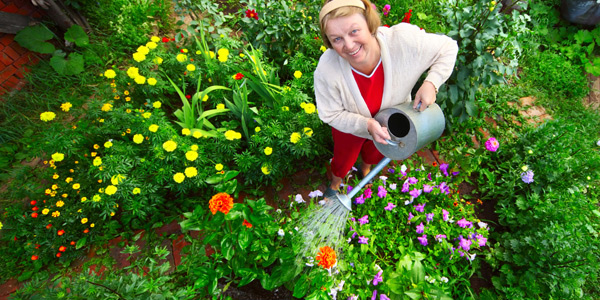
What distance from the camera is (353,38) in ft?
3.79

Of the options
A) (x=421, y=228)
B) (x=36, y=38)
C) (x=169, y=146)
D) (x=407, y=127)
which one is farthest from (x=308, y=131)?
(x=36, y=38)

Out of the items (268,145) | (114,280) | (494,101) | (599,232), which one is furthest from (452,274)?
(114,280)

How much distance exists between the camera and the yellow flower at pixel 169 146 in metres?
1.67

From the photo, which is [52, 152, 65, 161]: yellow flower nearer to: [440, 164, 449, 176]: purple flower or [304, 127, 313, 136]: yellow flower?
[304, 127, 313, 136]: yellow flower

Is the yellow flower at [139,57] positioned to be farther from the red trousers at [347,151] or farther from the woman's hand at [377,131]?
the woman's hand at [377,131]

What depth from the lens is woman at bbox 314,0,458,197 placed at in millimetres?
1189

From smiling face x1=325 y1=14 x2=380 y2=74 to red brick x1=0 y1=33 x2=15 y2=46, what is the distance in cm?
333

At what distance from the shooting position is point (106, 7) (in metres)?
3.09

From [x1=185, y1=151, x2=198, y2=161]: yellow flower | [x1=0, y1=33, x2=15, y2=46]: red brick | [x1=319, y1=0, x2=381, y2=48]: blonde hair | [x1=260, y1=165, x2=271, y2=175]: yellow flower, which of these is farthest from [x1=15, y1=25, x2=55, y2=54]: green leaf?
[x1=319, y1=0, x2=381, y2=48]: blonde hair

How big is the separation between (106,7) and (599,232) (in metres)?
5.04

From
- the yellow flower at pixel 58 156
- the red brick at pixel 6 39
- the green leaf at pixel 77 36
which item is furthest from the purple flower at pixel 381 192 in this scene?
the red brick at pixel 6 39

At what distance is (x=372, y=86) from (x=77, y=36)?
3116 millimetres

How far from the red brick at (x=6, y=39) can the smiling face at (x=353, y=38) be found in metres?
3.33

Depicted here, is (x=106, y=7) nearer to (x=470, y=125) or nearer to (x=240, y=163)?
(x=240, y=163)
